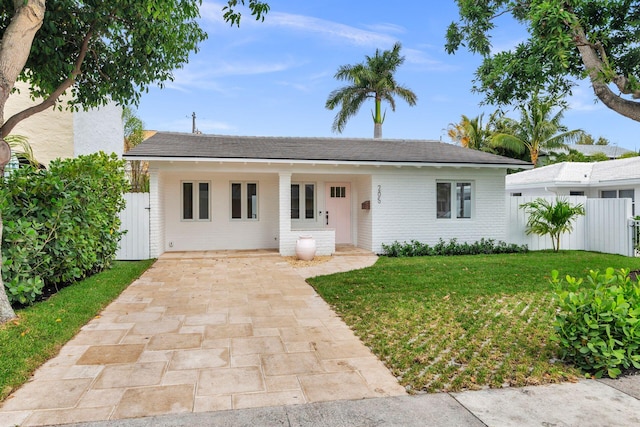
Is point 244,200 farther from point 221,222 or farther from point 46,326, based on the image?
point 46,326

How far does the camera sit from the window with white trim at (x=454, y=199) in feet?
41.1

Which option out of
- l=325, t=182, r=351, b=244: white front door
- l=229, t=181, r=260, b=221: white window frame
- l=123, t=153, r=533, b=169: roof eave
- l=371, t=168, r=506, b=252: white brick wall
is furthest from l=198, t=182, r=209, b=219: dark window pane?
l=371, t=168, r=506, b=252: white brick wall

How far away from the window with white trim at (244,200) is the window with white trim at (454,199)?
5.86m

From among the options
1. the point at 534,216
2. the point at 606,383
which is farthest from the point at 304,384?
the point at 534,216

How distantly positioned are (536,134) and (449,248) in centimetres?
1762

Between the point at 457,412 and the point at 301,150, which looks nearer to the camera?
the point at 457,412

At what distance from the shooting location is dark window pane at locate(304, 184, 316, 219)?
1296 cm

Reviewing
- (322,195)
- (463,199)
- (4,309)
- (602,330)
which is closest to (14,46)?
(4,309)

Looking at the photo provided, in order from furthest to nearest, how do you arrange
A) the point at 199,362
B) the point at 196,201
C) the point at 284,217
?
the point at 196,201, the point at 284,217, the point at 199,362

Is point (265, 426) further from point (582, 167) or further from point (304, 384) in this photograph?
point (582, 167)

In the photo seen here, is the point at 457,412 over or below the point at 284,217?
below

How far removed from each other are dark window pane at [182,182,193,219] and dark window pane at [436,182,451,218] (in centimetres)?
780

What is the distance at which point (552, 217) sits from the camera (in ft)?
39.4

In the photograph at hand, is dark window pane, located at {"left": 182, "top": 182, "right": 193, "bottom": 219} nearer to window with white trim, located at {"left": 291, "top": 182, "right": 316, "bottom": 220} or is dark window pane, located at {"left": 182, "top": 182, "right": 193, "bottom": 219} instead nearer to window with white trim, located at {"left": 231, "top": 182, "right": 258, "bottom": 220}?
window with white trim, located at {"left": 231, "top": 182, "right": 258, "bottom": 220}
